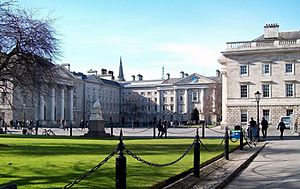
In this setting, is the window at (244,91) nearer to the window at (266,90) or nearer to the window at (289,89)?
the window at (266,90)

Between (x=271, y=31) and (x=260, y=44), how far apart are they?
5541 millimetres

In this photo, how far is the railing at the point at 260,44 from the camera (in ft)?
201

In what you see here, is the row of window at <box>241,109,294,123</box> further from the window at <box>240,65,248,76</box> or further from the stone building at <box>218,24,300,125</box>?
the window at <box>240,65,248,76</box>

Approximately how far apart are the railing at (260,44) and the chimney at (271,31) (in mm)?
4568

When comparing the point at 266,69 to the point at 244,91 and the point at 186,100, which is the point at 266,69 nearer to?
the point at 244,91

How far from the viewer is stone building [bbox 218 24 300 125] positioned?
61.3m

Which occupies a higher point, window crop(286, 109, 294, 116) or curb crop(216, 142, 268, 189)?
window crop(286, 109, 294, 116)

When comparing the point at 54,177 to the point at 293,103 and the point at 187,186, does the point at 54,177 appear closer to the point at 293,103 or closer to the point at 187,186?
the point at 187,186

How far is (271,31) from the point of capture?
221 feet

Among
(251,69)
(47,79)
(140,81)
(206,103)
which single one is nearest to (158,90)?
(140,81)

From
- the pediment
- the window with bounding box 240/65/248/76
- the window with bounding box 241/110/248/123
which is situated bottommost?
the window with bounding box 241/110/248/123

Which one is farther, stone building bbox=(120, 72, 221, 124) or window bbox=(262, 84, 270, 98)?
stone building bbox=(120, 72, 221, 124)

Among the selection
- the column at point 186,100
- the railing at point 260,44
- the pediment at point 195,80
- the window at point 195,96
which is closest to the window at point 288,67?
the railing at point 260,44

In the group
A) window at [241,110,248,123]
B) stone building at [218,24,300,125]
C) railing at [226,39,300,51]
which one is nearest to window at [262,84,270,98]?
stone building at [218,24,300,125]
